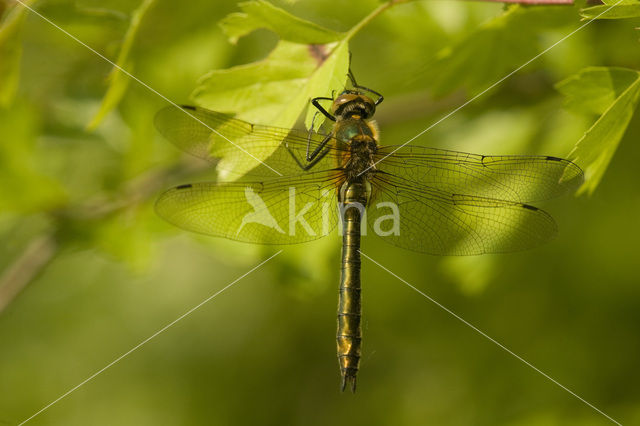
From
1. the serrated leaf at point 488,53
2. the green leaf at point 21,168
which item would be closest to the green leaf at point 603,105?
the serrated leaf at point 488,53

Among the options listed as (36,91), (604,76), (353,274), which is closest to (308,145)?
(353,274)

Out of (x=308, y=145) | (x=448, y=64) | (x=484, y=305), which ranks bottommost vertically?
(x=484, y=305)

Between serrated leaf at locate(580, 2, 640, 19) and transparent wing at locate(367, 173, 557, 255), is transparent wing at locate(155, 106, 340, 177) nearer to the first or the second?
transparent wing at locate(367, 173, 557, 255)

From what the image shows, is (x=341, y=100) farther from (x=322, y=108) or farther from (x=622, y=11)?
(x=622, y=11)

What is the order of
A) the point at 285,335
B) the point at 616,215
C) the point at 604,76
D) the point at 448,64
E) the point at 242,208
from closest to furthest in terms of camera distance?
the point at 604,76
the point at 448,64
the point at 242,208
the point at 616,215
the point at 285,335

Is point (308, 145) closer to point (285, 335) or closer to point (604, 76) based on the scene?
point (604, 76)

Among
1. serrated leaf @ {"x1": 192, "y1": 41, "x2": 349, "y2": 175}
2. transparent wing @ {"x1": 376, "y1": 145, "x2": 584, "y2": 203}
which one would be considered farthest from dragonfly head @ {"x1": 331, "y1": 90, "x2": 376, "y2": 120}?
serrated leaf @ {"x1": 192, "y1": 41, "x2": 349, "y2": 175}
